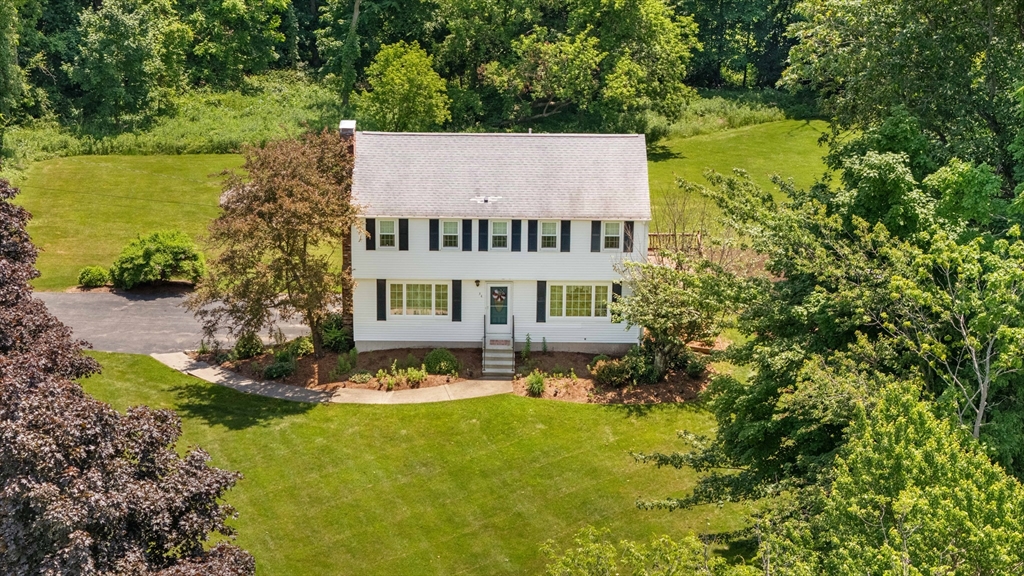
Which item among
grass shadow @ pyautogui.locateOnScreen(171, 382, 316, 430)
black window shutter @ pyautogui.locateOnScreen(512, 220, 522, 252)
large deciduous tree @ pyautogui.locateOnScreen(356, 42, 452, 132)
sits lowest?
grass shadow @ pyautogui.locateOnScreen(171, 382, 316, 430)

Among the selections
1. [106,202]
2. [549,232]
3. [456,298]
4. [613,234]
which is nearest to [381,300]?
[456,298]

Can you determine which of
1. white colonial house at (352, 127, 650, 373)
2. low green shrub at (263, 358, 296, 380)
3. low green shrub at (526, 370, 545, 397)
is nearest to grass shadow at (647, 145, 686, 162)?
white colonial house at (352, 127, 650, 373)

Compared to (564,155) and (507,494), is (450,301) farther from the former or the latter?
(507,494)

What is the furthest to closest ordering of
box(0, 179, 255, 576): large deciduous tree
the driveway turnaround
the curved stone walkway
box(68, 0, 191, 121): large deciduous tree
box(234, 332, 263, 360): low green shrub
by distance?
box(68, 0, 191, 121): large deciduous tree, the driveway turnaround, box(234, 332, 263, 360): low green shrub, the curved stone walkway, box(0, 179, 255, 576): large deciduous tree

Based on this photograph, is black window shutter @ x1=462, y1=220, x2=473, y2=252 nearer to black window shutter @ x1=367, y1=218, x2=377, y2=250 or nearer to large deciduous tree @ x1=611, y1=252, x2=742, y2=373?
black window shutter @ x1=367, y1=218, x2=377, y2=250

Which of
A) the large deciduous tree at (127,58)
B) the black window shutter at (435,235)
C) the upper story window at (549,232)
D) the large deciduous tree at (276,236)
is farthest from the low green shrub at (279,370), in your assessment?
the large deciduous tree at (127,58)

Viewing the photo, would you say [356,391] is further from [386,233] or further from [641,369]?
[641,369]

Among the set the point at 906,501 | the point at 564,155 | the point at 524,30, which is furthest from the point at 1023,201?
the point at 524,30
